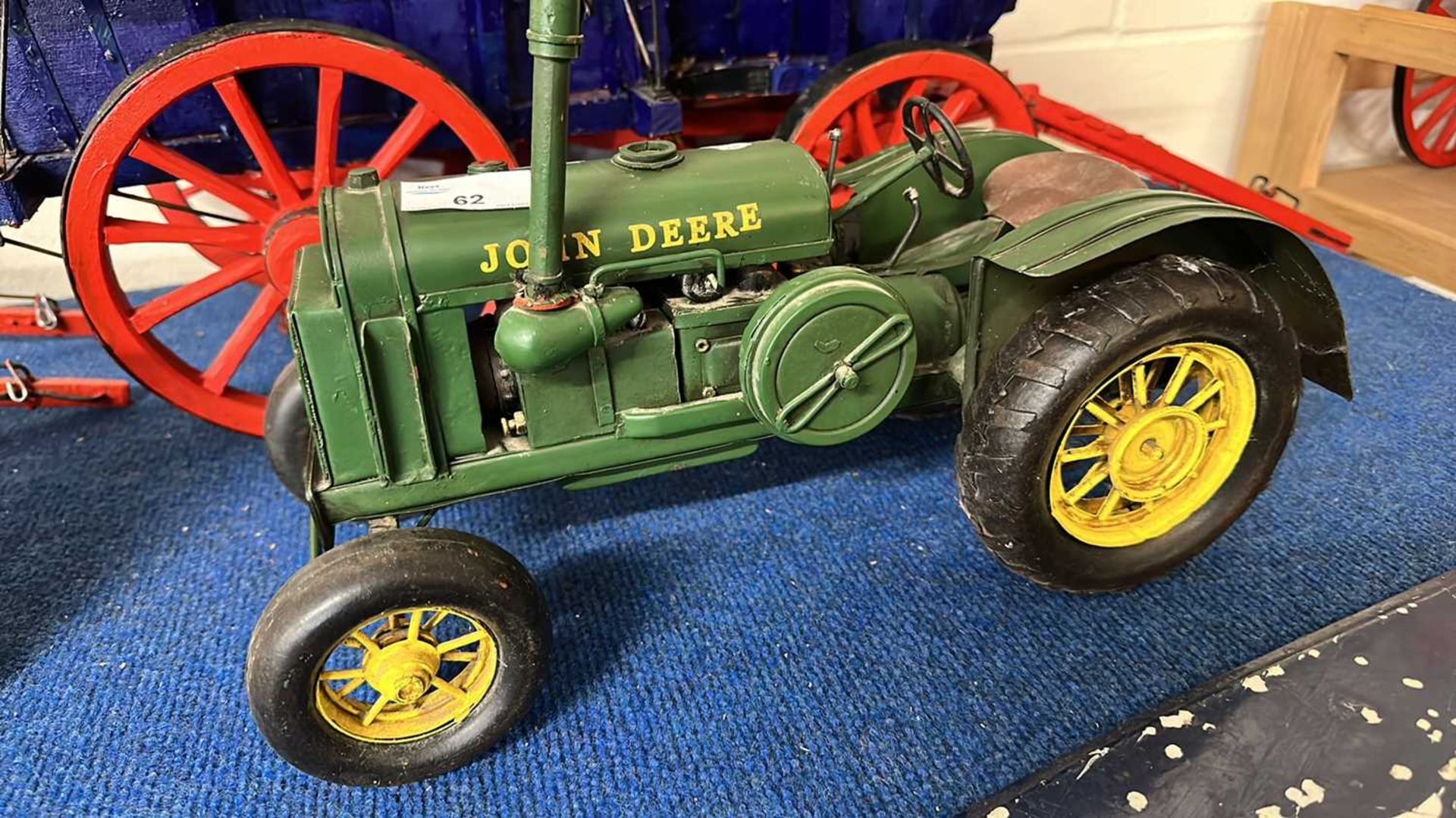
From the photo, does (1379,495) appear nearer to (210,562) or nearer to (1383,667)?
(1383,667)

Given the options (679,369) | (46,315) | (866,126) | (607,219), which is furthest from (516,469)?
(46,315)

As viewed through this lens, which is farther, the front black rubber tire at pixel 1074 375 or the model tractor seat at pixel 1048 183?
the model tractor seat at pixel 1048 183

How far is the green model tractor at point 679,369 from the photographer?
1644 mm

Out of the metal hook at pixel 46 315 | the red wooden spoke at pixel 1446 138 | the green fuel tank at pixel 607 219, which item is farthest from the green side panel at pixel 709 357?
the red wooden spoke at pixel 1446 138

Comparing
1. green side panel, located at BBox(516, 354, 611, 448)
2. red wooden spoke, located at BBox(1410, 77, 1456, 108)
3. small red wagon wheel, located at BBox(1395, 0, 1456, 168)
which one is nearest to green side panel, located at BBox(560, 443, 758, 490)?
green side panel, located at BBox(516, 354, 611, 448)

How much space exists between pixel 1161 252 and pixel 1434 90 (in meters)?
2.94

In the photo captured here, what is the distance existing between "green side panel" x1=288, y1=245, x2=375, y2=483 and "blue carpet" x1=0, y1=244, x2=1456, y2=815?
573 mm

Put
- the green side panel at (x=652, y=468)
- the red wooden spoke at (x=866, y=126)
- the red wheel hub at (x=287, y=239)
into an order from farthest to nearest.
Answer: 1. the red wooden spoke at (x=866, y=126)
2. the red wheel hub at (x=287, y=239)
3. the green side panel at (x=652, y=468)

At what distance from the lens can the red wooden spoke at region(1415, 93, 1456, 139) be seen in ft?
12.8

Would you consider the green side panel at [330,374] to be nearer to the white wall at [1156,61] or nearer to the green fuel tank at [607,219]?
the green fuel tank at [607,219]

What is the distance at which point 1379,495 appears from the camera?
2.32 m

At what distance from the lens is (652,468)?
2.00 metres

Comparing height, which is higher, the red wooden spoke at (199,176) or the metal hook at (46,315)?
the red wooden spoke at (199,176)

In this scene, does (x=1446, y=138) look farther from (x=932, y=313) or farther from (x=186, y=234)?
(x=186, y=234)
